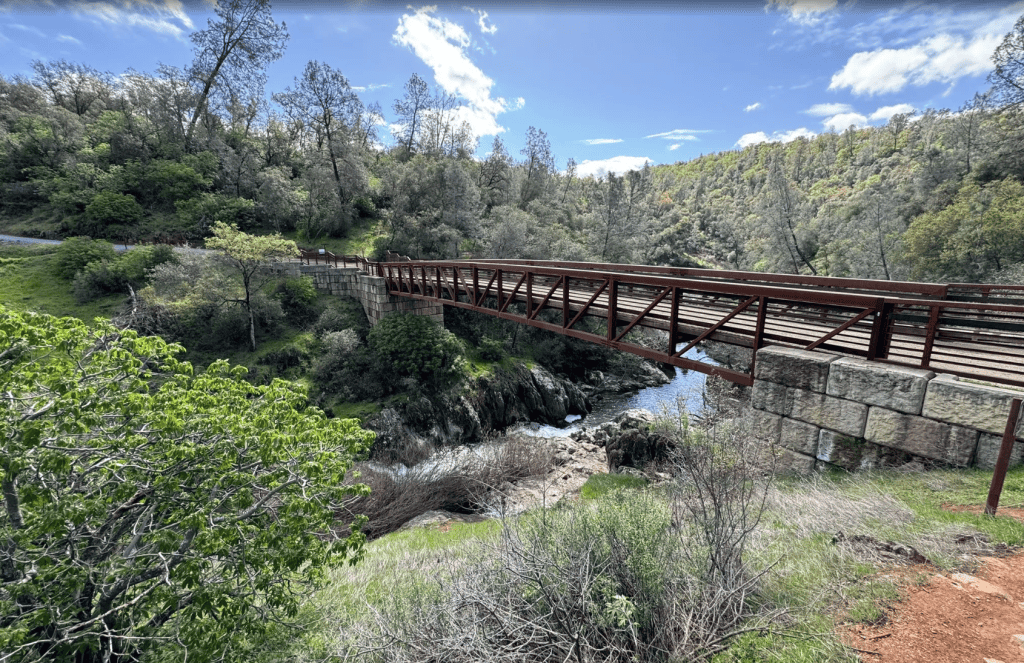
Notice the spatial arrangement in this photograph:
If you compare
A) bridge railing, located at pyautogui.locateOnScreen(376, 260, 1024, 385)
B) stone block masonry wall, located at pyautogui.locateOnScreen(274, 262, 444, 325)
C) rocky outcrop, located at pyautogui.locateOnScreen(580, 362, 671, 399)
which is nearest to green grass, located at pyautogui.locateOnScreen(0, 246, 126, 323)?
stone block masonry wall, located at pyautogui.locateOnScreen(274, 262, 444, 325)

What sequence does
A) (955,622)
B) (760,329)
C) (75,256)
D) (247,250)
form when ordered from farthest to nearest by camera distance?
(75,256) → (247,250) → (760,329) → (955,622)

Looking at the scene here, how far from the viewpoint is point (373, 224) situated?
31.4 metres

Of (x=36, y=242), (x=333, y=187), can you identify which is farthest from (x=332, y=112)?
(x=36, y=242)

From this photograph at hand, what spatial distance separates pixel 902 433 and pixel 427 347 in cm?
1562

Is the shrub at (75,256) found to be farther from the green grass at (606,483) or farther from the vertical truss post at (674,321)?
the vertical truss post at (674,321)

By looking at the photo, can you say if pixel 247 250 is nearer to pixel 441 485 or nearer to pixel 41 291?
pixel 41 291

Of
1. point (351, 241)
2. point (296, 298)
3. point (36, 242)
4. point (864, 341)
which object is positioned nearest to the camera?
point (864, 341)

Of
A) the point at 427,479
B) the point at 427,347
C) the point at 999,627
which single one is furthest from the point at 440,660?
the point at 427,347

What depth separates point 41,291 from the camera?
675 inches

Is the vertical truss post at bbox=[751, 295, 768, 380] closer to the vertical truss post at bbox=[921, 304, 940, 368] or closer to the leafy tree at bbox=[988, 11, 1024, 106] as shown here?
the vertical truss post at bbox=[921, 304, 940, 368]

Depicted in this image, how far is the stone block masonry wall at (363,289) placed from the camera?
60.3ft

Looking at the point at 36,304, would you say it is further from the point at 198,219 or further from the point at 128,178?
the point at 128,178

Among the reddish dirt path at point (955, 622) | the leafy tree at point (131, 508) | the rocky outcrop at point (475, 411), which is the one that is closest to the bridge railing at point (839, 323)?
the reddish dirt path at point (955, 622)

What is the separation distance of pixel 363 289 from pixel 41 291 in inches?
549
